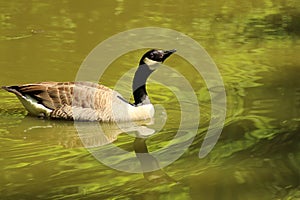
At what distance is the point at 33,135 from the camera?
8898 mm

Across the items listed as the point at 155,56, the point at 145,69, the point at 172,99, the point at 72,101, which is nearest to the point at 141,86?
the point at 145,69

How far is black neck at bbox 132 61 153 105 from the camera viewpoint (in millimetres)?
9820

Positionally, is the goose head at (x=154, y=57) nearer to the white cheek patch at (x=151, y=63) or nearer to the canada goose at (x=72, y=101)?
the white cheek patch at (x=151, y=63)

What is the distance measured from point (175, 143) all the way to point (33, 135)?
5.66 feet

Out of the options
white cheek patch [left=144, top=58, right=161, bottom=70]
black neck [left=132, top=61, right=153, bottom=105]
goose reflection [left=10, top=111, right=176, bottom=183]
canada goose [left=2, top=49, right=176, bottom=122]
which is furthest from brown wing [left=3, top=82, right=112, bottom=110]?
white cheek patch [left=144, top=58, right=161, bottom=70]

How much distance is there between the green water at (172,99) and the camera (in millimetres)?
7438

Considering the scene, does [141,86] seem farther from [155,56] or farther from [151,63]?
[155,56]

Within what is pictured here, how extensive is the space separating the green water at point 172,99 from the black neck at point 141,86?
0.41 meters

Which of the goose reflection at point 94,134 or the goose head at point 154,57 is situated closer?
the goose reflection at point 94,134

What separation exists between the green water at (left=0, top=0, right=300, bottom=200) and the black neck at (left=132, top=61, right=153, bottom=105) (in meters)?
0.41

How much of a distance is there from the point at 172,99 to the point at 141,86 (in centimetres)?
59

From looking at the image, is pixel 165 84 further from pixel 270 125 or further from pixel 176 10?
pixel 176 10

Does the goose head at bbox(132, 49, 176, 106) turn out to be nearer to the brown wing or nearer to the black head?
the black head

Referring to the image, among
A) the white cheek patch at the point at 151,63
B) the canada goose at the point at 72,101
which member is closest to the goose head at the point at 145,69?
the white cheek patch at the point at 151,63
